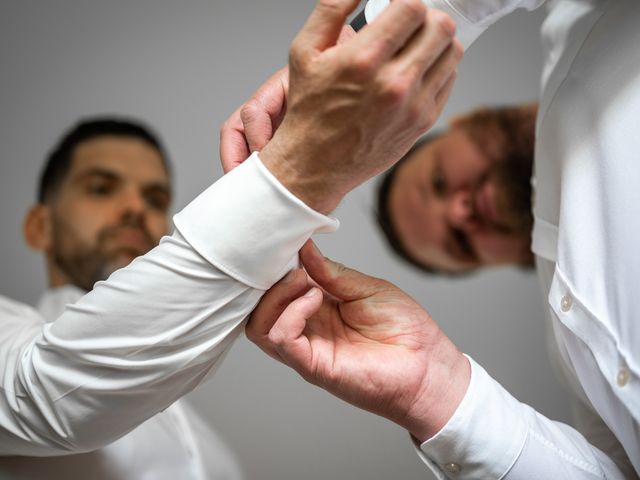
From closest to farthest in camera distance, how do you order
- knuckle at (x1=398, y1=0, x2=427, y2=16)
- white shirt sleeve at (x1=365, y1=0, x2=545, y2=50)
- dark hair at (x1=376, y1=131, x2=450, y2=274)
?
1. knuckle at (x1=398, y1=0, x2=427, y2=16)
2. white shirt sleeve at (x1=365, y1=0, x2=545, y2=50)
3. dark hair at (x1=376, y1=131, x2=450, y2=274)

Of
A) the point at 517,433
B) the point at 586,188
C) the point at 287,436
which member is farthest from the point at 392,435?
the point at 586,188

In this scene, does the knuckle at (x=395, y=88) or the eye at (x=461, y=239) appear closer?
the knuckle at (x=395, y=88)

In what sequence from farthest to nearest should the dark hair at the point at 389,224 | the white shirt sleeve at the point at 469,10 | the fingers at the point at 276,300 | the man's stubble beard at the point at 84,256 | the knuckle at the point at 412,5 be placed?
the dark hair at the point at 389,224 → the man's stubble beard at the point at 84,256 → the white shirt sleeve at the point at 469,10 → the fingers at the point at 276,300 → the knuckle at the point at 412,5

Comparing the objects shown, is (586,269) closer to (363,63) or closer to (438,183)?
(363,63)

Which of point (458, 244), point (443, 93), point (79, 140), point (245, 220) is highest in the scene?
point (443, 93)

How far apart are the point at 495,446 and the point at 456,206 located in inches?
49.0

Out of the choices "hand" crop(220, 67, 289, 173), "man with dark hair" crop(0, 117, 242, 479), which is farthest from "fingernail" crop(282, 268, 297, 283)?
"man with dark hair" crop(0, 117, 242, 479)

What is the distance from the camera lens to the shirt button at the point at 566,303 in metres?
0.71

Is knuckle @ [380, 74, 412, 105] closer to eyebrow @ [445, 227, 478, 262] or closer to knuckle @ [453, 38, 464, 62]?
knuckle @ [453, 38, 464, 62]

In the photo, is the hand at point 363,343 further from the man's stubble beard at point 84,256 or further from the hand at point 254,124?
the man's stubble beard at point 84,256

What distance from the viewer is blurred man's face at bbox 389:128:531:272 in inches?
73.9

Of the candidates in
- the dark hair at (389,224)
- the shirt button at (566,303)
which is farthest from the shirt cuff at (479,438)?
the dark hair at (389,224)

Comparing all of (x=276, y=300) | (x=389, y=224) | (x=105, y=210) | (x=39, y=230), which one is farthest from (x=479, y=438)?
(x=39, y=230)

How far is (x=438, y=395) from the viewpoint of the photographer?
0.69 metres
